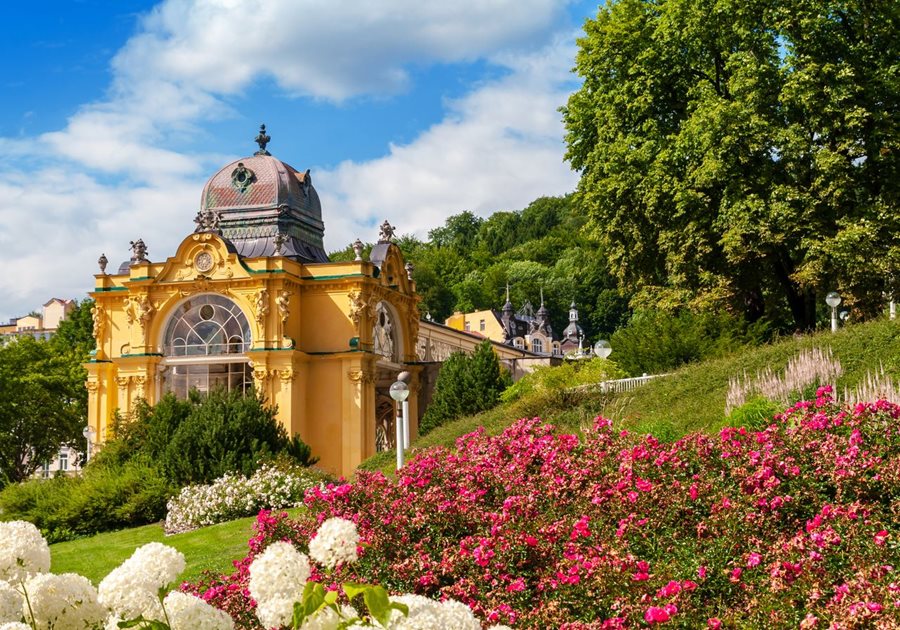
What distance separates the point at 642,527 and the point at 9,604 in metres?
7.05

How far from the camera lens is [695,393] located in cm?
2308

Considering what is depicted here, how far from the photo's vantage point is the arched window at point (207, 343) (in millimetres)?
37469

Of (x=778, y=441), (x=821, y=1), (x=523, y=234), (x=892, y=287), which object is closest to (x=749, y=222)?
(x=892, y=287)

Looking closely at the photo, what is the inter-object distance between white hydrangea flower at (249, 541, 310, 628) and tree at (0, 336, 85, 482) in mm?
46940

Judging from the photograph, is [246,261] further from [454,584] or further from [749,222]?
[454,584]

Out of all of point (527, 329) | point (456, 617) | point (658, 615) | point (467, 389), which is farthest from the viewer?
point (527, 329)

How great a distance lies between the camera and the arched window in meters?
37.5

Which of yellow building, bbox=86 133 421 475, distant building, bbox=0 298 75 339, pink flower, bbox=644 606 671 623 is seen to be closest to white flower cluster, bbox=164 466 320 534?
yellow building, bbox=86 133 421 475

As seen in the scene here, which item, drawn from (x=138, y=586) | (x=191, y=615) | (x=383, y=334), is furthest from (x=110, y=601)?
(x=383, y=334)

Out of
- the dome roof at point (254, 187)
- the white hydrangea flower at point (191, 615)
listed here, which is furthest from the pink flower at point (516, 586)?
the dome roof at point (254, 187)

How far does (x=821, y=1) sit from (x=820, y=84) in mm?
2279

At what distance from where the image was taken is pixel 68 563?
19.3 meters

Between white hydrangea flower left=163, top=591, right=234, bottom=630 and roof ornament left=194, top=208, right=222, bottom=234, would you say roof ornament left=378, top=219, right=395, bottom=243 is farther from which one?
white hydrangea flower left=163, top=591, right=234, bottom=630

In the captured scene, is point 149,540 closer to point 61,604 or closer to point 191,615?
point 61,604
